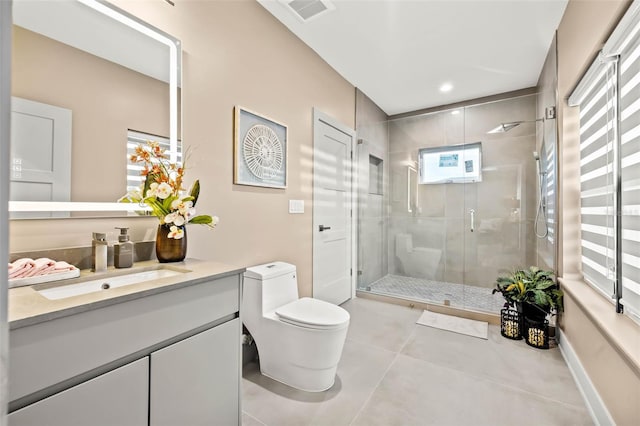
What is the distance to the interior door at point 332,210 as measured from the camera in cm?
287

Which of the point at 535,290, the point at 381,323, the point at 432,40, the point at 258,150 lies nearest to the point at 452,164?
the point at 432,40

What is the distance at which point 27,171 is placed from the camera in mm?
1149

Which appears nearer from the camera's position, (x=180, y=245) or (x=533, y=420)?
(x=180, y=245)

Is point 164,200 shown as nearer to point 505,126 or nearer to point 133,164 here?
point 133,164

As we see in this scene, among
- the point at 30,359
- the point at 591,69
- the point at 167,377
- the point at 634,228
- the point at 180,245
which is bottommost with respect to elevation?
the point at 167,377

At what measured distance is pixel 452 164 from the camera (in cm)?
344

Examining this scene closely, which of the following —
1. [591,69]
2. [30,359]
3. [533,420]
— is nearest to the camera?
[30,359]

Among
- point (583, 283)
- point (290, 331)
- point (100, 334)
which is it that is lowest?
point (290, 331)

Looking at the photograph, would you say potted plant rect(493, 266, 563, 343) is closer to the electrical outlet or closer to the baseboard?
the baseboard

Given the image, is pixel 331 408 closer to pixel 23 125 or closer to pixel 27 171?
pixel 27 171

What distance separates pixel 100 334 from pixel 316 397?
4.16 ft

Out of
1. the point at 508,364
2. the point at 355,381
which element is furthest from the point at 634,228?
the point at 355,381

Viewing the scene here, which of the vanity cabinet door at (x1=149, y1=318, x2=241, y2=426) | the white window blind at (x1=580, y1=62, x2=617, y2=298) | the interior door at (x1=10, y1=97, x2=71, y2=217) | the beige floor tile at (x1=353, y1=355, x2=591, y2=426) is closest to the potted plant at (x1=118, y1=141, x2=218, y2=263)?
the interior door at (x1=10, y1=97, x2=71, y2=217)

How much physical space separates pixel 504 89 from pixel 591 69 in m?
2.08
